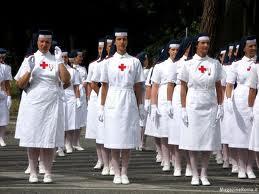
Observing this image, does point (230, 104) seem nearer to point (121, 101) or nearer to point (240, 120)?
point (240, 120)

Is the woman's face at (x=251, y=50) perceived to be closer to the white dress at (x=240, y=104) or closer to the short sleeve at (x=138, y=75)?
the white dress at (x=240, y=104)

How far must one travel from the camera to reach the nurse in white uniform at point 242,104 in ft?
59.5

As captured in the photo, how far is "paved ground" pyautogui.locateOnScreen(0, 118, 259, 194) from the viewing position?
1500 centimetres

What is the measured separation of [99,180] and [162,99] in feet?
11.8

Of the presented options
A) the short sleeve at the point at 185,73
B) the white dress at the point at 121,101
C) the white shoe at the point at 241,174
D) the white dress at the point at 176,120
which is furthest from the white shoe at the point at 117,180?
the white shoe at the point at 241,174

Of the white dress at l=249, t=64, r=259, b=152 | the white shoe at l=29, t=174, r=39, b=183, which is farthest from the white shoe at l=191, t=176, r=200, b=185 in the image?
the white shoe at l=29, t=174, r=39, b=183

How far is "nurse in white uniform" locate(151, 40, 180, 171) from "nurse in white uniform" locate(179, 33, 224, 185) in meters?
2.84

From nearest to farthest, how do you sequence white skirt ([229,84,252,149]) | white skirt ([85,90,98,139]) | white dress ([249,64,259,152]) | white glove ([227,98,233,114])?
white dress ([249,64,259,152]), white skirt ([229,84,252,149]), white glove ([227,98,233,114]), white skirt ([85,90,98,139])

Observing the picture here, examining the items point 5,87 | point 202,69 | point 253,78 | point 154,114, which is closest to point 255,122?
point 253,78

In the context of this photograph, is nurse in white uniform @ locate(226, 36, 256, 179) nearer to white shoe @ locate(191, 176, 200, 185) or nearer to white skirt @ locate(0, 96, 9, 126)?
white shoe @ locate(191, 176, 200, 185)

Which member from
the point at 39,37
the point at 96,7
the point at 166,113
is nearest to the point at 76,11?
the point at 96,7

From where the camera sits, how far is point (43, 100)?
1641cm

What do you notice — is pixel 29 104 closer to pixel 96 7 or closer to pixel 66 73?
pixel 66 73

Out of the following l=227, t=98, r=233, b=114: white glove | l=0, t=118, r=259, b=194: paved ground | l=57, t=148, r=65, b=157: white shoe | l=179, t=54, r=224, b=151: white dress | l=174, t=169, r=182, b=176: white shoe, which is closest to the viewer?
l=0, t=118, r=259, b=194: paved ground
